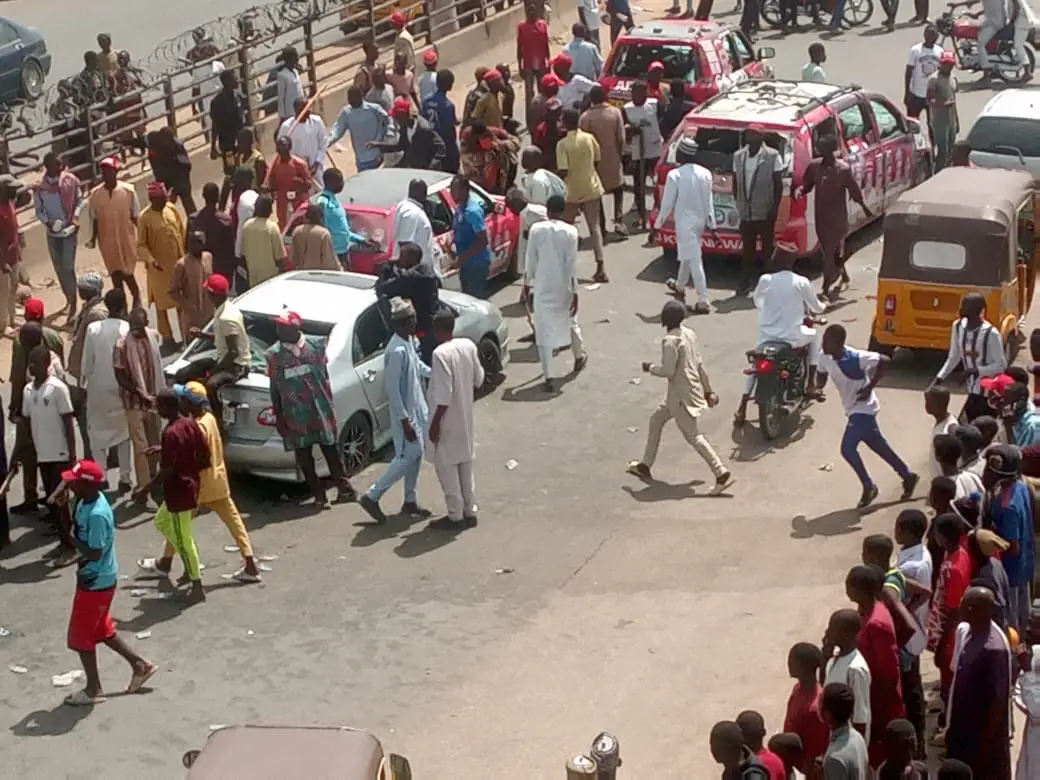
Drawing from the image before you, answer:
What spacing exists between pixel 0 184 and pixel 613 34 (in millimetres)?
13041

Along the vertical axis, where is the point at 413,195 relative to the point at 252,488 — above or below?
above

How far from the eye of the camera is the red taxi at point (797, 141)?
18.9 m

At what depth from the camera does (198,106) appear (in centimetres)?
2394

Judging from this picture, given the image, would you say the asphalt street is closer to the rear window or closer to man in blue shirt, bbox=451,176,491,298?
man in blue shirt, bbox=451,176,491,298

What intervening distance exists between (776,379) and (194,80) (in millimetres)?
10514

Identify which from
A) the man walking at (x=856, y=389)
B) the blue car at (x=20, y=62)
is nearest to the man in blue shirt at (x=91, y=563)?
the man walking at (x=856, y=389)

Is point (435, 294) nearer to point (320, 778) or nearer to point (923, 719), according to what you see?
point (923, 719)

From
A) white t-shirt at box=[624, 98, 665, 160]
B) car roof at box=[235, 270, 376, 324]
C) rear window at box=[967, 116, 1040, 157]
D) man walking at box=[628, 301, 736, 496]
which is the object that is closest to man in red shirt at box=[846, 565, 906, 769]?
man walking at box=[628, 301, 736, 496]

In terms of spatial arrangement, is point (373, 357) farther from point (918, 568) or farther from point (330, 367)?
point (918, 568)

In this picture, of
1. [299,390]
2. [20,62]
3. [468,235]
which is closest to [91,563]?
[299,390]

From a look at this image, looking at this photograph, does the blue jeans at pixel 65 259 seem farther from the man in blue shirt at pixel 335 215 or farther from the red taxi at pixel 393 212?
the man in blue shirt at pixel 335 215

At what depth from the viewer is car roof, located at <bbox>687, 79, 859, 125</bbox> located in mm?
19047

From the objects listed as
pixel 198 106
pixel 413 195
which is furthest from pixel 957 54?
pixel 413 195

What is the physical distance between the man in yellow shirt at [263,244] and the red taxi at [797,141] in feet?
14.4
